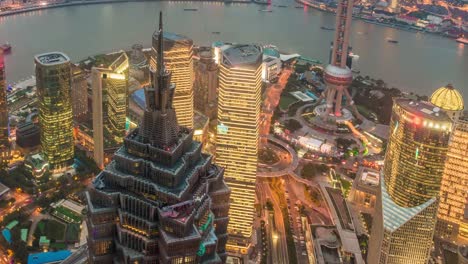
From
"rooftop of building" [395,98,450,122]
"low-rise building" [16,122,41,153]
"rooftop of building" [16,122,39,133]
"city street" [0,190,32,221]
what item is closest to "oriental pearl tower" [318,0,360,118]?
"rooftop of building" [395,98,450,122]

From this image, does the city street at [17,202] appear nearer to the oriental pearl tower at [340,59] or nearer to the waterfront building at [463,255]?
the waterfront building at [463,255]

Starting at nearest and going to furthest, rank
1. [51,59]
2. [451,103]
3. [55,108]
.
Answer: [451,103], [55,108], [51,59]

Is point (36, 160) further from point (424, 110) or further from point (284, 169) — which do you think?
point (424, 110)

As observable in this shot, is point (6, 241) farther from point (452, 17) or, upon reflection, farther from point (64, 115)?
point (452, 17)

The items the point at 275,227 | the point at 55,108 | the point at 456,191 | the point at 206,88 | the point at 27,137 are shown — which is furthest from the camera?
the point at 206,88

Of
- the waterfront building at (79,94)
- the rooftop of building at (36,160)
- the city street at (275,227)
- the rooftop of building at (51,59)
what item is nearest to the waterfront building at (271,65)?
the waterfront building at (79,94)

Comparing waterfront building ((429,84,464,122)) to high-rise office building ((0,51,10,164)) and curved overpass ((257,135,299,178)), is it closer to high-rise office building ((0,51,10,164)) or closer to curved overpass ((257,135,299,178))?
curved overpass ((257,135,299,178))

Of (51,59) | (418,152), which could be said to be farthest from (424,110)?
(51,59)
